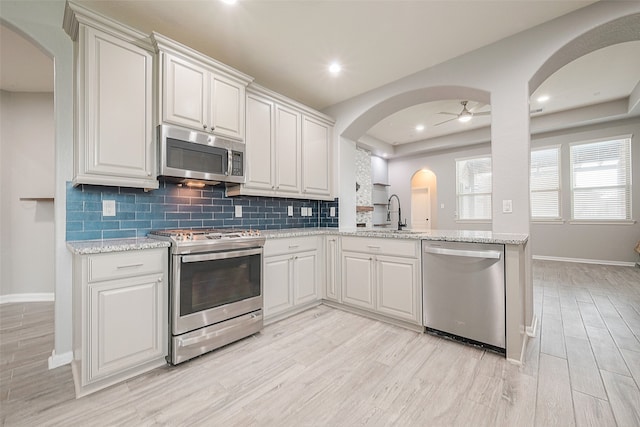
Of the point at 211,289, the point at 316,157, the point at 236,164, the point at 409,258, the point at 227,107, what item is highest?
the point at 227,107

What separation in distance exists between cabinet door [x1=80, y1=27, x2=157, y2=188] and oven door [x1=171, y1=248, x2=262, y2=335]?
0.79 meters

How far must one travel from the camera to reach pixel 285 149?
3215 millimetres

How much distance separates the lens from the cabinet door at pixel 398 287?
8.24 feet

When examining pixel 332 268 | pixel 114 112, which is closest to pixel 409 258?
pixel 332 268

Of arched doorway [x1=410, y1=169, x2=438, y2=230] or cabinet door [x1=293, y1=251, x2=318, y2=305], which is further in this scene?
arched doorway [x1=410, y1=169, x2=438, y2=230]

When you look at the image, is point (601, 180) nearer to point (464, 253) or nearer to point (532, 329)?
point (532, 329)

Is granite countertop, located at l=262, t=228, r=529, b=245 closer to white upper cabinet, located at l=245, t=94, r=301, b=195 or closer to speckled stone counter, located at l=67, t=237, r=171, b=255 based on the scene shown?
white upper cabinet, located at l=245, t=94, r=301, b=195

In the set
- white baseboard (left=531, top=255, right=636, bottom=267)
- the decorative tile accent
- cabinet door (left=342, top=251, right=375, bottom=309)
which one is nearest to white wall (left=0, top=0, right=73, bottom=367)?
cabinet door (left=342, top=251, right=375, bottom=309)

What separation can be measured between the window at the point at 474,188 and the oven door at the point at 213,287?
20.5 feet

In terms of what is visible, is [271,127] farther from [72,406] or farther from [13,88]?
[13,88]

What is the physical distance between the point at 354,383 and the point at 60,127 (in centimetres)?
279

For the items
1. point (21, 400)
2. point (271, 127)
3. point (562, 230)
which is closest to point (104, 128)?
point (271, 127)

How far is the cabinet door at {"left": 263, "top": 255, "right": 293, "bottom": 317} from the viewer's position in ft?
8.71

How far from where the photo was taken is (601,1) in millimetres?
2061
